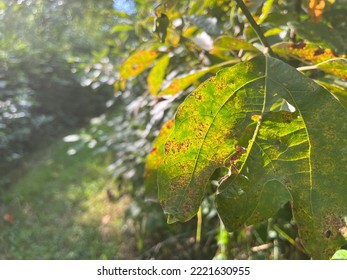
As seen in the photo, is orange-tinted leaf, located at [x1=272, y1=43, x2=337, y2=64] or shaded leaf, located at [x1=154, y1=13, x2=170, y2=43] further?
shaded leaf, located at [x1=154, y1=13, x2=170, y2=43]

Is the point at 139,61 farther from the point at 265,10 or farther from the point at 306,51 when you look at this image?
the point at 306,51

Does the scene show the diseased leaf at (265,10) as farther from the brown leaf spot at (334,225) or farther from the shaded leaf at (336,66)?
the brown leaf spot at (334,225)

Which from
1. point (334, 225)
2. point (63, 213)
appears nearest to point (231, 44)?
point (334, 225)

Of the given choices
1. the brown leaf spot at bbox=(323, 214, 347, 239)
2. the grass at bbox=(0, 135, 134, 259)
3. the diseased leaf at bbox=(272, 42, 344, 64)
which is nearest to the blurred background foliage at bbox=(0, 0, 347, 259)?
the diseased leaf at bbox=(272, 42, 344, 64)

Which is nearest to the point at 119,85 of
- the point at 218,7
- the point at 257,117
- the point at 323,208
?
the point at 218,7

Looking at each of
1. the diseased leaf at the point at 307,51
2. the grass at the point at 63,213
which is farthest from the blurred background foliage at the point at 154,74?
the grass at the point at 63,213

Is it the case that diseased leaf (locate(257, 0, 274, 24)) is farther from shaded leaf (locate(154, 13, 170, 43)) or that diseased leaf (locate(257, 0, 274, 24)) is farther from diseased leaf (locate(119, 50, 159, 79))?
diseased leaf (locate(119, 50, 159, 79))
